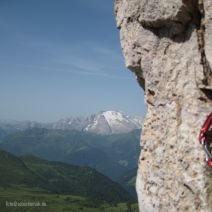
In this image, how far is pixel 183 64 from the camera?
Result: 1157 centimetres

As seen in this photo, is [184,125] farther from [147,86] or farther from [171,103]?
[147,86]

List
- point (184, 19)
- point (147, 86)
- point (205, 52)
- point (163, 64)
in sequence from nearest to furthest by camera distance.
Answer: point (205, 52) → point (184, 19) → point (163, 64) → point (147, 86)

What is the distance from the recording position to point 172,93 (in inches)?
468

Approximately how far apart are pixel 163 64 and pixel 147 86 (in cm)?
115

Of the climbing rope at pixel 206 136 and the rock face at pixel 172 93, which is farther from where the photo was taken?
the rock face at pixel 172 93

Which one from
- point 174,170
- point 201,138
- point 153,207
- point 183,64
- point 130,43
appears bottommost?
point 153,207

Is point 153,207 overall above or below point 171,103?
below

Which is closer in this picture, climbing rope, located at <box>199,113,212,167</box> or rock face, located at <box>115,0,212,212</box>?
climbing rope, located at <box>199,113,212,167</box>

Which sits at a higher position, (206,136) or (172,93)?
(172,93)

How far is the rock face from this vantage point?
1079 cm

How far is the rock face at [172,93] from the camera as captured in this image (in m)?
10.8

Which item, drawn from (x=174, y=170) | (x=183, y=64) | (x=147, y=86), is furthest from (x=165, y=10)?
(x=174, y=170)

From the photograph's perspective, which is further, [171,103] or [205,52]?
[171,103]

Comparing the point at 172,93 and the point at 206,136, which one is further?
the point at 172,93
